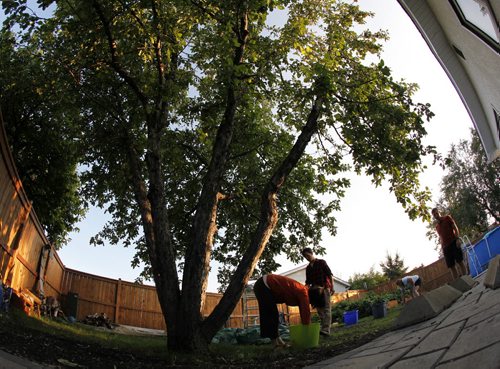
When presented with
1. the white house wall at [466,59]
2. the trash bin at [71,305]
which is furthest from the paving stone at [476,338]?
the trash bin at [71,305]

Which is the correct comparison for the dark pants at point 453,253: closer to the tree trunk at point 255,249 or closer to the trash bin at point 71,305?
the tree trunk at point 255,249

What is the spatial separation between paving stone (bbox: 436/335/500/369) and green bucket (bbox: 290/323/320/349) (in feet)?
14.4

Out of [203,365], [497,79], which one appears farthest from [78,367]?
[497,79]

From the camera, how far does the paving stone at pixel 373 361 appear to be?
128 inches

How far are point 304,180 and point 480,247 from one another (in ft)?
19.2

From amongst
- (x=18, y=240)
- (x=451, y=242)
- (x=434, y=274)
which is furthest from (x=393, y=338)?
(x=434, y=274)

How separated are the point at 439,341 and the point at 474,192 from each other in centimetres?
3097

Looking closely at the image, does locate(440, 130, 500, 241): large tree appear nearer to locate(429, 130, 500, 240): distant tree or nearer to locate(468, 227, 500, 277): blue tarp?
locate(429, 130, 500, 240): distant tree

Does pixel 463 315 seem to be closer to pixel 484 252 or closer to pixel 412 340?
pixel 412 340

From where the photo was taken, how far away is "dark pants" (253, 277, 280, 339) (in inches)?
265

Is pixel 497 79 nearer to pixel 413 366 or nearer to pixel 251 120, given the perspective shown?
pixel 251 120

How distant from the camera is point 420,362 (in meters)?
2.71

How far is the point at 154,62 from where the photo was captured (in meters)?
9.12

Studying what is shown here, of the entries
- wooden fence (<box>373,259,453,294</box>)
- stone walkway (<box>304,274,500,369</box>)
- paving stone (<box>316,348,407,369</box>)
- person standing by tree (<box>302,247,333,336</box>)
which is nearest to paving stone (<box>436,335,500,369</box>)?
stone walkway (<box>304,274,500,369</box>)
